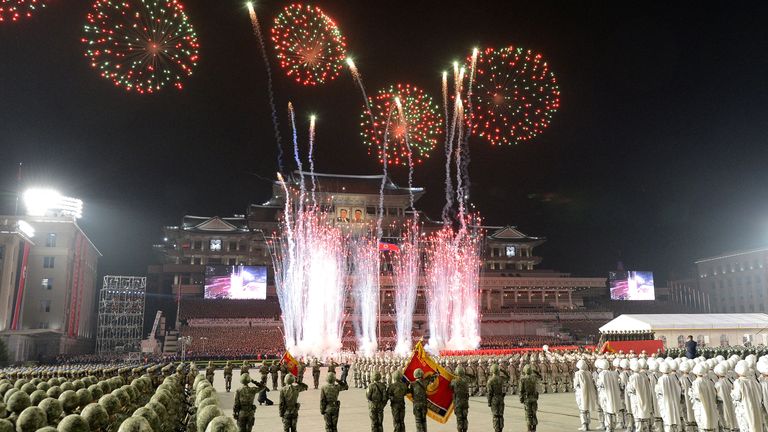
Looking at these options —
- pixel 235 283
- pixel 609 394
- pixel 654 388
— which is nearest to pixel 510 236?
pixel 235 283

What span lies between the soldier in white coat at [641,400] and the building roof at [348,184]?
55.6 m

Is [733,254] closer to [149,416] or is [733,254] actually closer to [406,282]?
[406,282]

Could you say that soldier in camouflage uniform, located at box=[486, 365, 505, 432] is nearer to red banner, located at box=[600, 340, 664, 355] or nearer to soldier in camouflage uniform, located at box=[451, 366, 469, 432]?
soldier in camouflage uniform, located at box=[451, 366, 469, 432]

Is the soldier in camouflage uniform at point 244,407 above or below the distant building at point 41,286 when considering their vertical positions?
below

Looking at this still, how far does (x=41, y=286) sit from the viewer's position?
4566 cm

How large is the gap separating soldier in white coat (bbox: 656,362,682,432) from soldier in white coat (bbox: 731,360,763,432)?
125 centimetres

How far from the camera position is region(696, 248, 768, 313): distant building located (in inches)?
2505

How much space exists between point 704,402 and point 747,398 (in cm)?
68

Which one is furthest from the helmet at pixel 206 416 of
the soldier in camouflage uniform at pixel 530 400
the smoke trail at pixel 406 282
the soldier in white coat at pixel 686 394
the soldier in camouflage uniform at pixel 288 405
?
the smoke trail at pixel 406 282

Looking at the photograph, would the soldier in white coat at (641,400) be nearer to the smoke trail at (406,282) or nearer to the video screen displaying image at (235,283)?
the smoke trail at (406,282)

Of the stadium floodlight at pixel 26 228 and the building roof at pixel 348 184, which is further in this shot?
the building roof at pixel 348 184

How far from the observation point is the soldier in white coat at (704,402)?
A: 10.4m

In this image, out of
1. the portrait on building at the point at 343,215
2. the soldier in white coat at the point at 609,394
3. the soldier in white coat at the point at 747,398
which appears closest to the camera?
the soldier in white coat at the point at 747,398

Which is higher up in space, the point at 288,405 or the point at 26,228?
the point at 26,228
